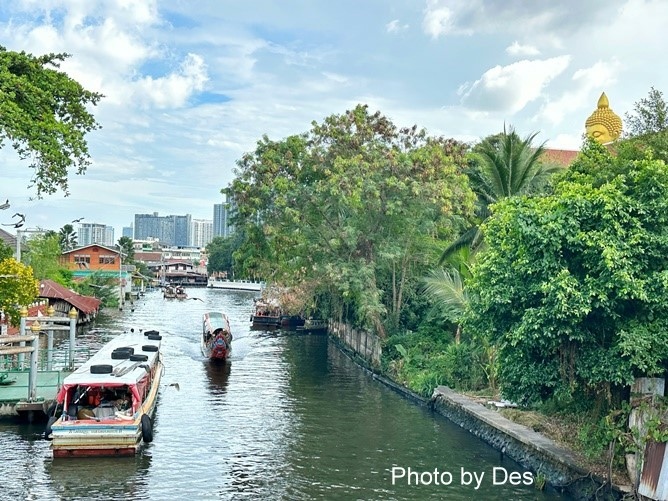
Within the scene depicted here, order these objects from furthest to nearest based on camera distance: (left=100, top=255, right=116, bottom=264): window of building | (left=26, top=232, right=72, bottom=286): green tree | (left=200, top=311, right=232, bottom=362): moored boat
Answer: (left=100, top=255, right=116, bottom=264): window of building → (left=26, top=232, right=72, bottom=286): green tree → (left=200, top=311, right=232, bottom=362): moored boat

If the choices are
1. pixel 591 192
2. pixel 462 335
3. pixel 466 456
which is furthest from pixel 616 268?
pixel 462 335

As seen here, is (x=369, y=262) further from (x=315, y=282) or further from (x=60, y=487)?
(x=60, y=487)

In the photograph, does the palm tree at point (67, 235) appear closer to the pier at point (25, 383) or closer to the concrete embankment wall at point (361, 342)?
the concrete embankment wall at point (361, 342)

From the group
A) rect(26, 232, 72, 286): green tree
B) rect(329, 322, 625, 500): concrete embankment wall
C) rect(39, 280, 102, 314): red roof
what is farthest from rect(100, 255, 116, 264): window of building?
rect(329, 322, 625, 500): concrete embankment wall

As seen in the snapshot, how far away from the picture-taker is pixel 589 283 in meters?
13.6

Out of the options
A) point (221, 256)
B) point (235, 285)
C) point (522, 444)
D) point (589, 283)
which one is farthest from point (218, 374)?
point (221, 256)

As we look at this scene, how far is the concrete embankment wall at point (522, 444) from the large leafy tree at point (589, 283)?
1945mm

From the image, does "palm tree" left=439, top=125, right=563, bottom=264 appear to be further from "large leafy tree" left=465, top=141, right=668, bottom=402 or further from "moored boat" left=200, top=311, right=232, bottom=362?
"moored boat" left=200, top=311, right=232, bottom=362

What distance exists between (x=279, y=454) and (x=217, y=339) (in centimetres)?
1663

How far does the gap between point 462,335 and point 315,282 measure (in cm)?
861

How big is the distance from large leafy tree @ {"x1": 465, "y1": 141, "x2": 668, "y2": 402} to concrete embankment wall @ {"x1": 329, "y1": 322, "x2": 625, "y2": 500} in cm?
195

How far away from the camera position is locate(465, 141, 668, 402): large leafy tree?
1343cm

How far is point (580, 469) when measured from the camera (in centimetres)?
1531

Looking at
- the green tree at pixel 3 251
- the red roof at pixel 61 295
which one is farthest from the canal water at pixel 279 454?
the red roof at pixel 61 295
